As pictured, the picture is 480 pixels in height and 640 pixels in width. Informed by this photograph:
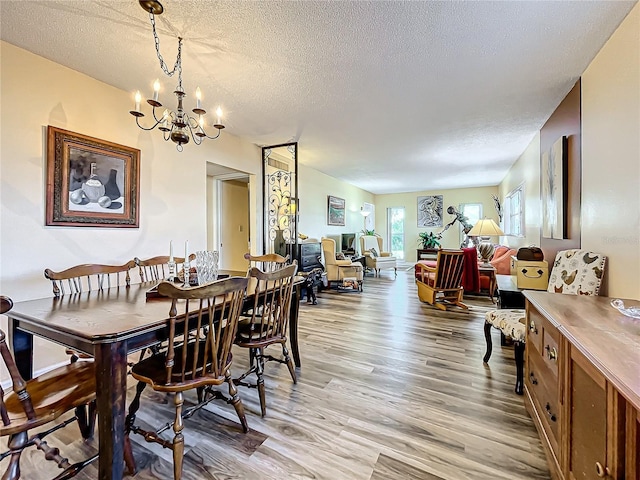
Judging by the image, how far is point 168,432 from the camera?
1715 millimetres

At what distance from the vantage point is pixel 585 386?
98 centimetres

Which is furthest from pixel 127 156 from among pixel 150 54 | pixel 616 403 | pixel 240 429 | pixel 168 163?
pixel 616 403

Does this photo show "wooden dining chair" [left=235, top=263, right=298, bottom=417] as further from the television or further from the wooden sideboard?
the television

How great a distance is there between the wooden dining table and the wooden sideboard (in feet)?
5.45

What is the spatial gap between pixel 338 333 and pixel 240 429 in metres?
1.75

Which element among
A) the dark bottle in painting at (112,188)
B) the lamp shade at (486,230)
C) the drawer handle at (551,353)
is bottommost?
the drawer handle at (551,353)

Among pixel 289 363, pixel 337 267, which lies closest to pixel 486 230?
pixel 337 267

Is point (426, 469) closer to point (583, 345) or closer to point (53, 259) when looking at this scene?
point (583, 345)

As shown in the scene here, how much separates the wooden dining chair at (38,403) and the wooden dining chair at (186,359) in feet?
0.71

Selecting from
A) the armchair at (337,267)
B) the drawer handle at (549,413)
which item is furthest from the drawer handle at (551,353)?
the armchair at (337,267)

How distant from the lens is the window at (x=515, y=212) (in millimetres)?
5094

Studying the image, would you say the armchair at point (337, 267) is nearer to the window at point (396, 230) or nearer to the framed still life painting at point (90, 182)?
the framed still life painting at point (90, 182)

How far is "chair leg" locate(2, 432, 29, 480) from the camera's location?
1108 millimetres

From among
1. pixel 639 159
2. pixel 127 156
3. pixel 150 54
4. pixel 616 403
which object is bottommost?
pixel 616 403
